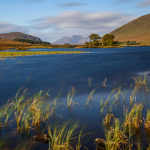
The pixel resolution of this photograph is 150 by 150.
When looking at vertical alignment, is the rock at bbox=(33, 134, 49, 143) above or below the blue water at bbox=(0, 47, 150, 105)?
above

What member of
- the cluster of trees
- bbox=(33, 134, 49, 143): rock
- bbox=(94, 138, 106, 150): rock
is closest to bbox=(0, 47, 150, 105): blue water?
bbox=(33, 134, 49, 143): rock

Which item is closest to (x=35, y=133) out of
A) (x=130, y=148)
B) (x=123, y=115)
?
(x=130, y=148)

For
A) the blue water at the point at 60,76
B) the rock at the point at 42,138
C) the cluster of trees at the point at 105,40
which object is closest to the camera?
the rock at the point at 42,138

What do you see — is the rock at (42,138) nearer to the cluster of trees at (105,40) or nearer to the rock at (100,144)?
the rock at (100,144)

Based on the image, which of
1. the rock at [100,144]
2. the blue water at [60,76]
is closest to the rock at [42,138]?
the rock at [100,144]

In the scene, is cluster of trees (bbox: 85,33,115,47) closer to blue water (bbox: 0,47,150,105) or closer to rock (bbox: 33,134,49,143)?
blue water (bbox: 0,47,150,105)

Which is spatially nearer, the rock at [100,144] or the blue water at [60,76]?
the rock at [100,144]

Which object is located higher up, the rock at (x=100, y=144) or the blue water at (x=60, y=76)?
the rock at (x=100, y=144)

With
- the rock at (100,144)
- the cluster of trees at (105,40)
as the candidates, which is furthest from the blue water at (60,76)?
the cluster of trees at (105,40)

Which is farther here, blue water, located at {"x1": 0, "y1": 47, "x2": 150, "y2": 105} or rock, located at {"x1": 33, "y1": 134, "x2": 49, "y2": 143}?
blue water, located at {"x1": 0, "y1": 47, "x2": 150, "y2": 105}

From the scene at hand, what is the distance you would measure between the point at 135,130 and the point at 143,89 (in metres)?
7.25

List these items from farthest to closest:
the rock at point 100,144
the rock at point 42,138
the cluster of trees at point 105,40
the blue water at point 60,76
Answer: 1. the cluster of trees at point 105,40
2. the blue water at point 60,76
3. the rock at point 42,138
4. the rock at point 100,144

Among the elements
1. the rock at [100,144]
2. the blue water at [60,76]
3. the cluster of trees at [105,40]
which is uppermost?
the cluster of trees at [105,40]

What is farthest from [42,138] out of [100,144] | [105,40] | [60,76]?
[105,40]
